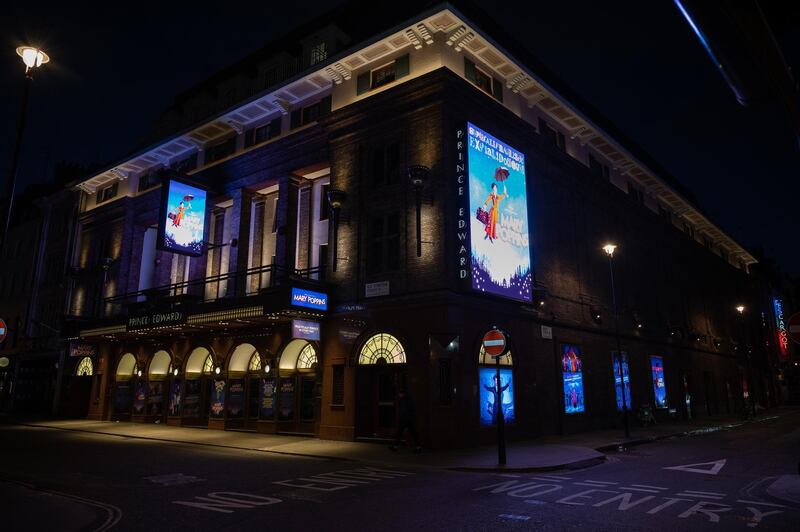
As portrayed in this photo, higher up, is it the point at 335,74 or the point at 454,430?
the point at 335,74

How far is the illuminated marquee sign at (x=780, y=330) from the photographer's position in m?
60.2

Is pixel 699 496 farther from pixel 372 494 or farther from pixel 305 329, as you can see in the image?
pixel 305 329

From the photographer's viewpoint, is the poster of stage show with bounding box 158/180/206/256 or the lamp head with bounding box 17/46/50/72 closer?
the lamp head with bounding box 17/46/50/72

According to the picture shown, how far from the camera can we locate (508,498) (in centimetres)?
906

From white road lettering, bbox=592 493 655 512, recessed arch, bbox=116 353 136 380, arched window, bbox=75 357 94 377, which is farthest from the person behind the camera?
arched window, bbox=75 357 94 377

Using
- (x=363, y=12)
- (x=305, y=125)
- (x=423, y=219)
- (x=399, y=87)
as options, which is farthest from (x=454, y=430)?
(x=363, y=12)

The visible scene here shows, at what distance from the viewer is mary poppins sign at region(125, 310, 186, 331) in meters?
22.6

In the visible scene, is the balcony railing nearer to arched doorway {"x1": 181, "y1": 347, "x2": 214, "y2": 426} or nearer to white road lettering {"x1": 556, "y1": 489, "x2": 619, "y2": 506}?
arched doorway {"x1": 181, "y1": 347, "x2": 214, "y2": 426}

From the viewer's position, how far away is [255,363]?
22828 mm

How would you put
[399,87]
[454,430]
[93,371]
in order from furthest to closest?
[93,371] < [399,87] < [454,430]

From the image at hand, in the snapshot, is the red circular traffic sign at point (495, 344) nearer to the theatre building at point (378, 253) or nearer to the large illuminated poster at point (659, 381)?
the theatre building at point (378, 253)

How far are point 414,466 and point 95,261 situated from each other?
28.6 m

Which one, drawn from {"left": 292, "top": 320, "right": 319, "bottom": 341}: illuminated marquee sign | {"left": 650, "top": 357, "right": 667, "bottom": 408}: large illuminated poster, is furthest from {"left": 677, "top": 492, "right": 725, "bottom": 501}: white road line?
{"left": 650, "top": 357, "right": 667, "bottom": 408}: large illuminated poster

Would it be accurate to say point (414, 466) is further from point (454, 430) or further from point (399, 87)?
point (399, 87)
